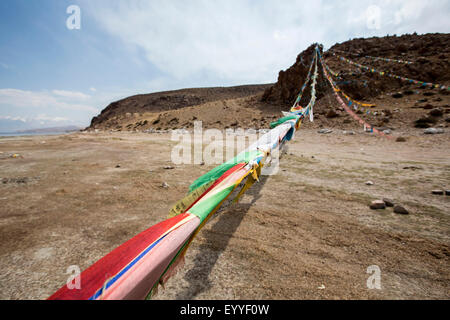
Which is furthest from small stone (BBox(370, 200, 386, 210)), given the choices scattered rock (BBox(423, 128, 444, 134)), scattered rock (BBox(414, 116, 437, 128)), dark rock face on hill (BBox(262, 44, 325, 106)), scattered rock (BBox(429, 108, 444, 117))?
dark rock face on hill (BBox(262, 44, 325, 106))

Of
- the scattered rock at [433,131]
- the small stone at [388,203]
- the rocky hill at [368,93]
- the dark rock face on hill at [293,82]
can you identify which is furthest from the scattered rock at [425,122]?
the small stone at [388,203]

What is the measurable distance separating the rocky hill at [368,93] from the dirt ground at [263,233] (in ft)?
30.2

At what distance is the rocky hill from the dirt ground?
920 centimetres

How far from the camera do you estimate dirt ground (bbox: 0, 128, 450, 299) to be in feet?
4.84

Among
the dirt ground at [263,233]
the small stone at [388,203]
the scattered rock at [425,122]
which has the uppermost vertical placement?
the scattered rock at [425,122]

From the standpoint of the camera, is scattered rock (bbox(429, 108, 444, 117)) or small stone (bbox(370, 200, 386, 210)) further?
scattered rock (bbox(429, 108, 444, 117))

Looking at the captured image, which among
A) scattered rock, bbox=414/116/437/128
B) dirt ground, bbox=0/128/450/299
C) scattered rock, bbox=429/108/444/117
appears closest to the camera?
dirt ground, bbox=0/128/450/299

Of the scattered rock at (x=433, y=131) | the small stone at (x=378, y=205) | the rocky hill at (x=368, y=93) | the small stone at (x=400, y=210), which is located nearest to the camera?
the small stone at (x=400, y=210)

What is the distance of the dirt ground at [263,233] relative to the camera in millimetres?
1476

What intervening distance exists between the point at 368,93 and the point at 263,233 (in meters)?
17.9

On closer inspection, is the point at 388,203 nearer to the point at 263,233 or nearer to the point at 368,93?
the point at 263,233

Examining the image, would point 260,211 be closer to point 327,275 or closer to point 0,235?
point 327,275

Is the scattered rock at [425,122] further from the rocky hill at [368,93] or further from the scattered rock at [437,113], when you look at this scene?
the scattered rock at [437,113]

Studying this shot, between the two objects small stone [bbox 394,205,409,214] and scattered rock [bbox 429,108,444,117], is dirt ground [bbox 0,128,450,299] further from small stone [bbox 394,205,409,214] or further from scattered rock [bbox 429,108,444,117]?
scattered rock [bbox 429,108,444,117]
